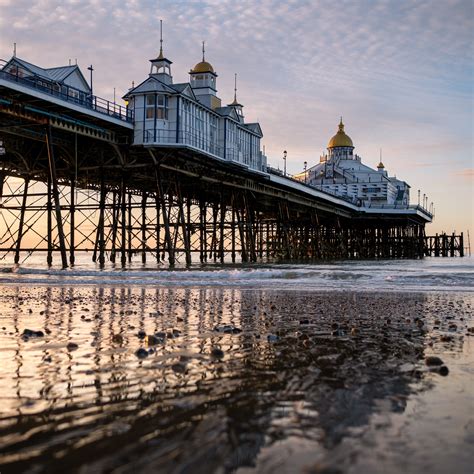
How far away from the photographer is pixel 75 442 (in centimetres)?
289

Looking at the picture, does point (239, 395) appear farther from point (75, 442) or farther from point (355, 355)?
point (355, 355)

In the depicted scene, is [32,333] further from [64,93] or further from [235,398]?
[64,93]

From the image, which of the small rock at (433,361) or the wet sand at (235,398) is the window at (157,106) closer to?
the wet sand at (235,398)

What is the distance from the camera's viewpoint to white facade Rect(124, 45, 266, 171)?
1288 inches

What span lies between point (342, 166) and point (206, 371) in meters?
105

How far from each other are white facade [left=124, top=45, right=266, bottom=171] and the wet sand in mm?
26256

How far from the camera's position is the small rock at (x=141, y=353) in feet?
17.1

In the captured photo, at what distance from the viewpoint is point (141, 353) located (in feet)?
17.3

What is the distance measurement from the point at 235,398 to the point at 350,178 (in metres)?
99.7

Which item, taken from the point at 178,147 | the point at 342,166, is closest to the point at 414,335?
the point at 178,147

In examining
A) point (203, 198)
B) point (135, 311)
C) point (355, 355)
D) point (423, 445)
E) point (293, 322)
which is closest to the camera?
point (423, 445)

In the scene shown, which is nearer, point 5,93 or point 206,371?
point 206,371

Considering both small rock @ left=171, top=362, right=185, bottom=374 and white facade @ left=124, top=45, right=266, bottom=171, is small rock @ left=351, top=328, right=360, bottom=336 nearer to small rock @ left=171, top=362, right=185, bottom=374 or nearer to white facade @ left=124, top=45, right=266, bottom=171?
small rock @ left=171, top=362, right=185, bottom=374

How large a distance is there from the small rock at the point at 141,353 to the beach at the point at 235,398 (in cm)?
3
